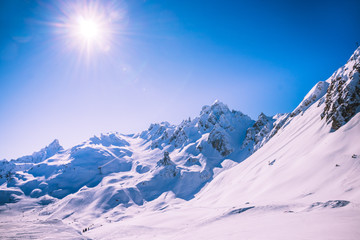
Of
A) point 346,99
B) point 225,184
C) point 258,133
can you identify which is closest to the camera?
point 346,99

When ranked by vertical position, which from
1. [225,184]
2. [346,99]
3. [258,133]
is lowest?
[225,184]

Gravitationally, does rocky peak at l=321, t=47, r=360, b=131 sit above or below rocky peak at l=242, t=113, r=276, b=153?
below

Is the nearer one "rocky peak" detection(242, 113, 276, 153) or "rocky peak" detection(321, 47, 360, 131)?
"rocky peak" detection(321, 47, 360, 131)

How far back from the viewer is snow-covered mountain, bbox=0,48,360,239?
18.7 m

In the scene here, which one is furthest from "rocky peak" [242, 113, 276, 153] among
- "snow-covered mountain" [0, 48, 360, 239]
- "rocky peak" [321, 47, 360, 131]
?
"rocky peak" [321, 47, 360, 131]

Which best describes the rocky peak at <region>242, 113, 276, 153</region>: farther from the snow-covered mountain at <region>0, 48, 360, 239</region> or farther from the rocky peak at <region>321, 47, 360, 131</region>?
the rocky peak at <region>321, 47, 360, 131</region>

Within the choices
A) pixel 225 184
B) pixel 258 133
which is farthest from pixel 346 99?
pixel 258 133

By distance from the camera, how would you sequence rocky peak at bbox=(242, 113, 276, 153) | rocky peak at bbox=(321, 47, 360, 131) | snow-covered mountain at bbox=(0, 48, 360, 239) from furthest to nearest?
rocky peak at bbox=(242, 113, 276, 153) < rocky peak at bbox=(321, 47, 360, 131) < snow-covered mountain at bbox=(0, 48, 360, 239)

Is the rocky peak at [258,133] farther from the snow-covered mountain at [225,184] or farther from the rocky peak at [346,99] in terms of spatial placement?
the rocky peak at [346,99]

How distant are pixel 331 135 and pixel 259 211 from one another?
1213 inches

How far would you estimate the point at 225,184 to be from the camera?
6531 centimetres

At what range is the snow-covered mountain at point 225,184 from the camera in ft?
61.4

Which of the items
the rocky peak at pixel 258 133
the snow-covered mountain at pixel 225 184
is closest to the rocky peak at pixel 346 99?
the snow-covered mountain at pixel 225 184

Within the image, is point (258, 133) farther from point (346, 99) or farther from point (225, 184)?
point (346, 99)
